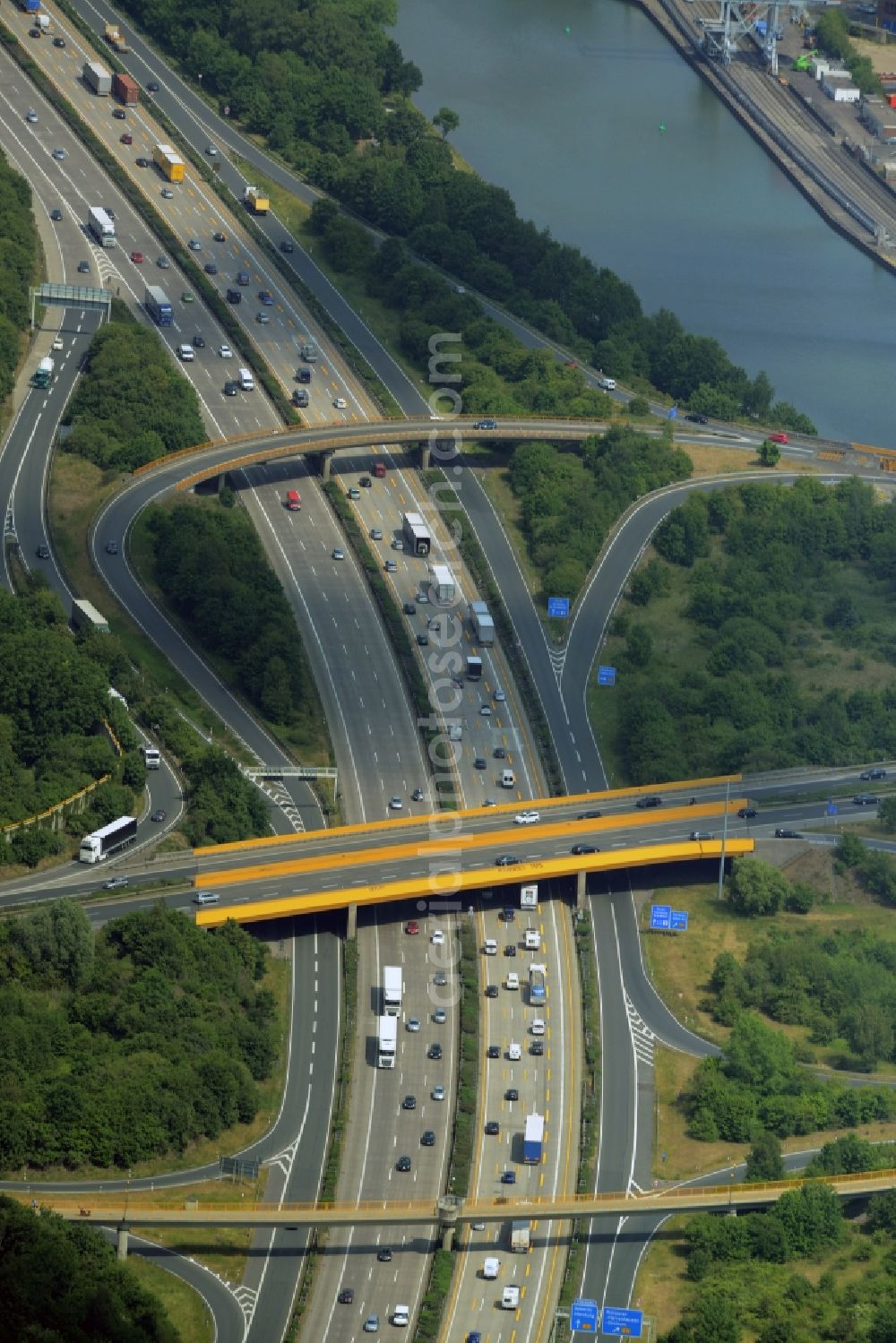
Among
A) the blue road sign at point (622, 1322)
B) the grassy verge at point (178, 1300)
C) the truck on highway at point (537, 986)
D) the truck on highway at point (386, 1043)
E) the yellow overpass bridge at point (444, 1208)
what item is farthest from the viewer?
the truck on highway at point (537, 986)

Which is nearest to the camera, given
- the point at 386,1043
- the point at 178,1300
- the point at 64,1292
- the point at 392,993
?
the point at 64,1292

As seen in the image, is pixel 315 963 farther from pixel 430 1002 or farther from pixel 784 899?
pixel 784 899

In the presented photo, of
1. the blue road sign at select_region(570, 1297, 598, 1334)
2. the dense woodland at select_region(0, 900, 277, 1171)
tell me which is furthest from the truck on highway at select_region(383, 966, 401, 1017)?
the blue road sign at select_region(570, 1297, 598, 1334)

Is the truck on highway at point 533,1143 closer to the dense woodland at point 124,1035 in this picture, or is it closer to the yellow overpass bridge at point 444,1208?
the yellow overpass bridge at point 444,1208

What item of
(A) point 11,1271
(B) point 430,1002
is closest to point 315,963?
(B) point 430,1002

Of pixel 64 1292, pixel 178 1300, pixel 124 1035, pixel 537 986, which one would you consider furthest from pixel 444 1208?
pixel 537 986

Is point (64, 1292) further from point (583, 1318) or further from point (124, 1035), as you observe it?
point (583, 1318)

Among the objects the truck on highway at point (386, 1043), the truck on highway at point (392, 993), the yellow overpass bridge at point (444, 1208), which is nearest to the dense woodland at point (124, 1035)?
the yellow overpass bridge at point (444, 1208)

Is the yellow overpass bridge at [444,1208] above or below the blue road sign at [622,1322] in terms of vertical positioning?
above
